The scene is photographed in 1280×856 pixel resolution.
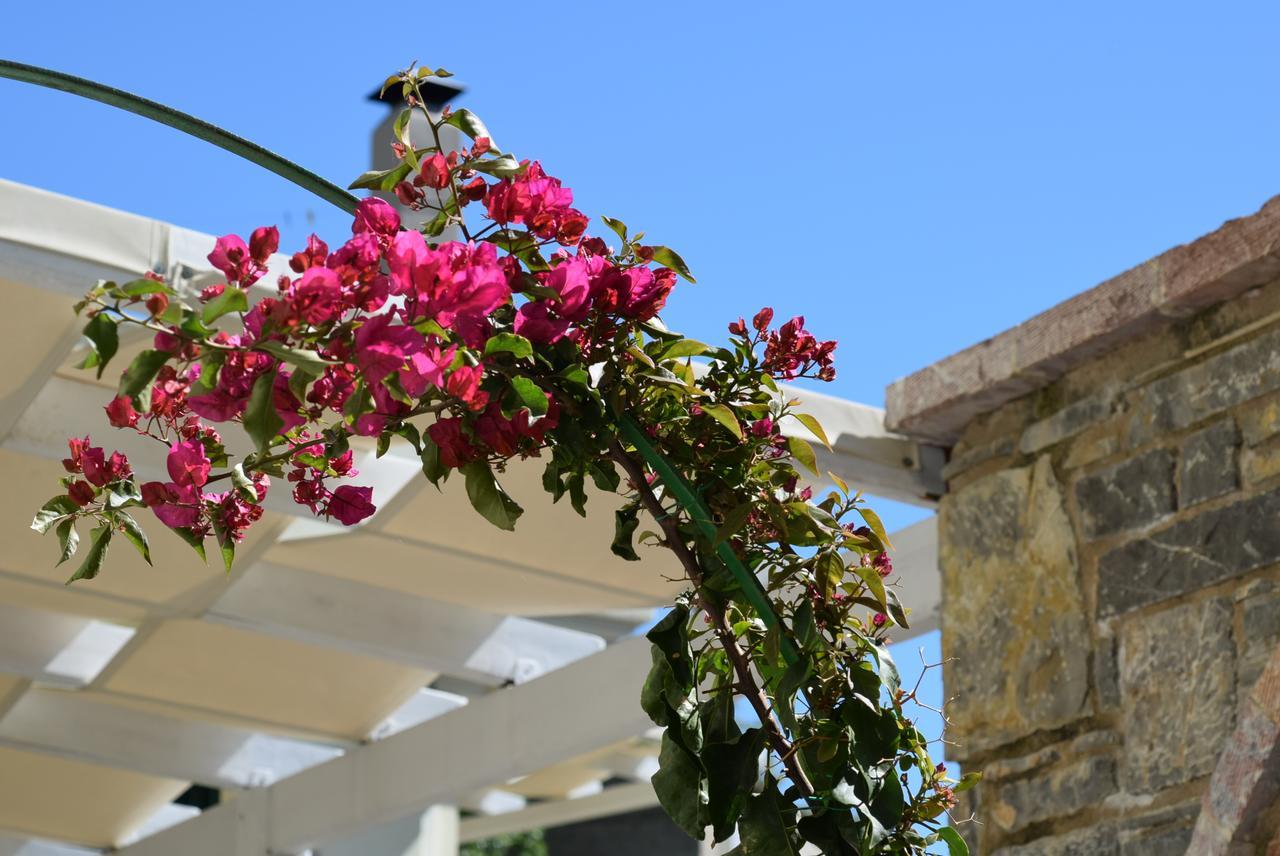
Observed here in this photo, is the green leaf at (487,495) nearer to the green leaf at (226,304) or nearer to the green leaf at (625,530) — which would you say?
the green leaf at (625,530)

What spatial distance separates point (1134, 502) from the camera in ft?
11.0

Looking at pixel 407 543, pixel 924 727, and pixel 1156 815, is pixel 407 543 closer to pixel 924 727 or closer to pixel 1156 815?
pixel 1156 815

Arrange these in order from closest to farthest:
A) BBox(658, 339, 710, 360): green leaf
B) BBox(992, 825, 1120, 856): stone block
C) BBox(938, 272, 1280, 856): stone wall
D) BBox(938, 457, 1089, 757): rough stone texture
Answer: BBox(658, 339, 710, 360): green leaf < BBox(938, 272, 1280, 856): stone wall < BBox(992, 825, 1120, 856): stone block < BBox(938, 457, 1089, 757): rough stone texture

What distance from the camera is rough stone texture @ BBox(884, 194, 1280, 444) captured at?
10.3ft

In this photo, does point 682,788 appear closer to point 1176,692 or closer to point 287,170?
point 287,170

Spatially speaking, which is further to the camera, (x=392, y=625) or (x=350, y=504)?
(x=392, y=625)

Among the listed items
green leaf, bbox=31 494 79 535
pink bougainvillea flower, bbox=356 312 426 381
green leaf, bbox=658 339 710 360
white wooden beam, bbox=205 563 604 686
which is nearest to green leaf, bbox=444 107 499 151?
green leaf, bbox=658 339 710 360

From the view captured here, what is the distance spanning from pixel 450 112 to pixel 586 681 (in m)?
3.71

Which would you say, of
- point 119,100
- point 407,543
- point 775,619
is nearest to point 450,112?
point 119,100

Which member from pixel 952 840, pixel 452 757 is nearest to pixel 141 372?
pixel 952 840

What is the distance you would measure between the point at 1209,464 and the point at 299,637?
288 centimetres

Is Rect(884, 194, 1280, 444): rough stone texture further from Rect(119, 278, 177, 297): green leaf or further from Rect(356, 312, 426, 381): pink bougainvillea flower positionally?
Rect(119, 278, 177, 297): green leaf

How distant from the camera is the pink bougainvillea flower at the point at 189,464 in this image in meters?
1.38

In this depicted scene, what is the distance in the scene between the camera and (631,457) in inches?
59.7
